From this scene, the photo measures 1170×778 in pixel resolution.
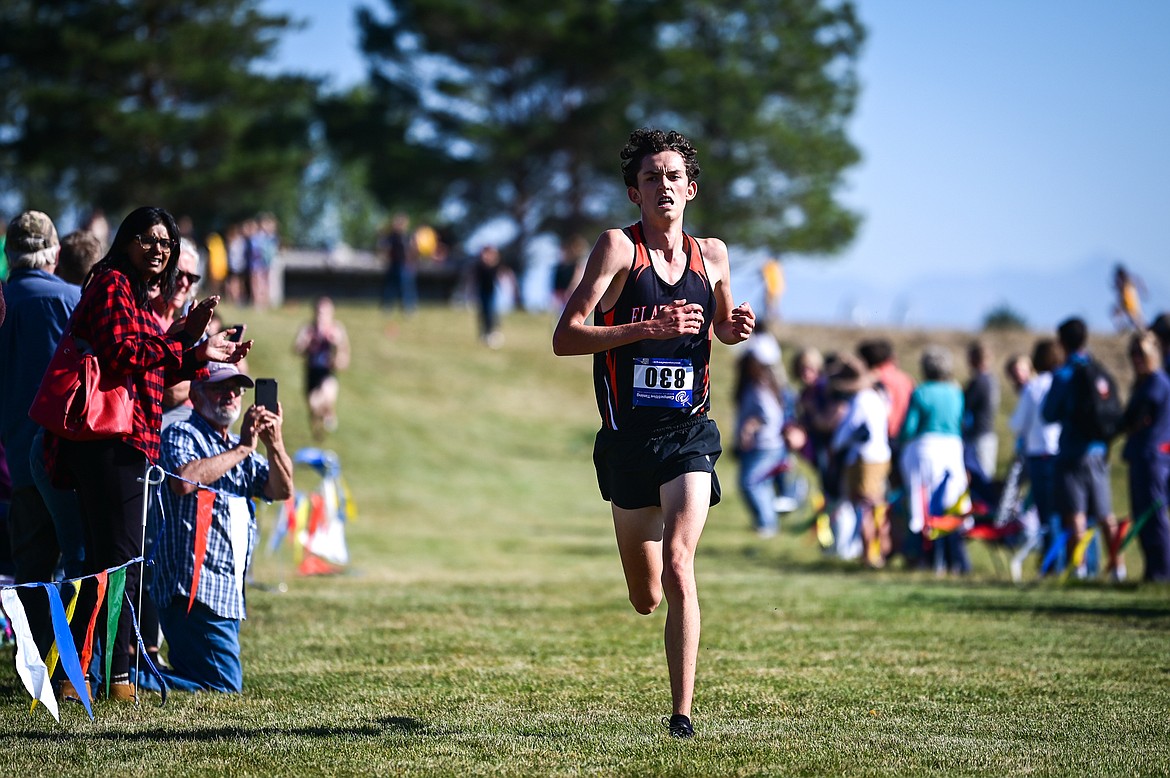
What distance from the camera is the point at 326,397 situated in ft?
72.7

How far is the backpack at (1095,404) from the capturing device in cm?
1152

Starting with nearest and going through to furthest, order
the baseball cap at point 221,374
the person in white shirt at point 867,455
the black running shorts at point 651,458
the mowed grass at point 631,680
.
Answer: the mowed grass at point 631,680 < the black running shorts at point 651,458 < the baseball cap at point 221,374 < the person in white shirt at point 867,455

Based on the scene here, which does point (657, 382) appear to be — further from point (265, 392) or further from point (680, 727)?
point (265, 392)

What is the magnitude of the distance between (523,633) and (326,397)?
13.9 meters

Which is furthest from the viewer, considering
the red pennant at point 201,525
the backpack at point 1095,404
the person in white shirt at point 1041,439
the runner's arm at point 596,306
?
the person in white shirt at point 1041,439

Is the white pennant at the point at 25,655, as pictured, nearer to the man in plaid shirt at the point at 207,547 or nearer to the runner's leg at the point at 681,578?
the man in plaid shirt at the point at 207,547

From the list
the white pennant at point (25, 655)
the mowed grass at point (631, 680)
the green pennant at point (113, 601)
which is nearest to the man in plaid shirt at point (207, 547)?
the mowed grass at point (631, 680)

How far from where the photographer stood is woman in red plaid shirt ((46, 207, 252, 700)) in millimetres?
6043

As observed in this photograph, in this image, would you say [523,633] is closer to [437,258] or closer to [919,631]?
[919,631]

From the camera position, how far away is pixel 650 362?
5.67m

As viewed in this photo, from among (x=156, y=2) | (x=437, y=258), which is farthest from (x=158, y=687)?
(x=156, y=2)

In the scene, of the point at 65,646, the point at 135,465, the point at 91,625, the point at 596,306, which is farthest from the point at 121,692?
the point at 596,306

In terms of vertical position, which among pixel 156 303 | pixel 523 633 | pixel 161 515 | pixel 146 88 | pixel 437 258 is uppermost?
pixel 146 88

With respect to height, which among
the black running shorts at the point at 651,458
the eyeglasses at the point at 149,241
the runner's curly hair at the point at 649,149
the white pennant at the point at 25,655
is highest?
the runner's curly hair at the point at 649,149
